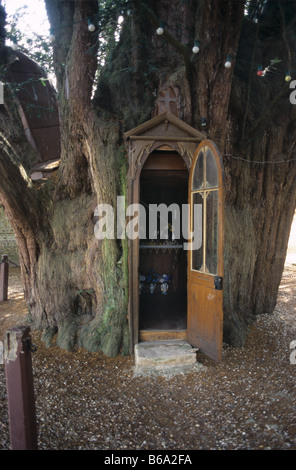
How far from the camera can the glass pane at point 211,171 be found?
403 centimetres

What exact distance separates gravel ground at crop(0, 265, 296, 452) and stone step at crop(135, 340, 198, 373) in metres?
0.16

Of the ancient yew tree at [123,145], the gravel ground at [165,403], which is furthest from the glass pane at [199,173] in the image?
the gravel ground at [165,403]

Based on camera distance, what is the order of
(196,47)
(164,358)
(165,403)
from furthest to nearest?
(164,358) → (196,47) → (165,403)

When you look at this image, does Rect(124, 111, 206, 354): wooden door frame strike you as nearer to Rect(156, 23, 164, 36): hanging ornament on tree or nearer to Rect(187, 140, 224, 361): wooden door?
Rect(187, 140, 224, 361): wooden door

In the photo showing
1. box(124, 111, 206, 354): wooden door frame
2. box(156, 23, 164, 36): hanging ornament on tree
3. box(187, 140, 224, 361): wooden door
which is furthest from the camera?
box(124, 111, 206, 354): wooden door frame

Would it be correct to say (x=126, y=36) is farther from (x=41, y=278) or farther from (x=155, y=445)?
(x=155, y=445)

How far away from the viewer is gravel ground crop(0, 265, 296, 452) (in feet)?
9.59

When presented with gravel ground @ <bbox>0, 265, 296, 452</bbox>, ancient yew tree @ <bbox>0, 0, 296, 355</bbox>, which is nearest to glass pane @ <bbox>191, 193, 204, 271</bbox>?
ancient yew tree @ <bbox>0, 0, 296, 355</bbox>

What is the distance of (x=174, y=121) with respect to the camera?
14.3ft

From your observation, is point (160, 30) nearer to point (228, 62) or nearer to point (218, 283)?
point (228, 62)

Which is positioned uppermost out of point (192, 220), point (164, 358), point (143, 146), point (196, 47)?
point (196, 47)

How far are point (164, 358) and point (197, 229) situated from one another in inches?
67.9

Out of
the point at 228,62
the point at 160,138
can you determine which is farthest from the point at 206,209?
the point at 228,62

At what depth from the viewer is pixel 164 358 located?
4.21 metres
